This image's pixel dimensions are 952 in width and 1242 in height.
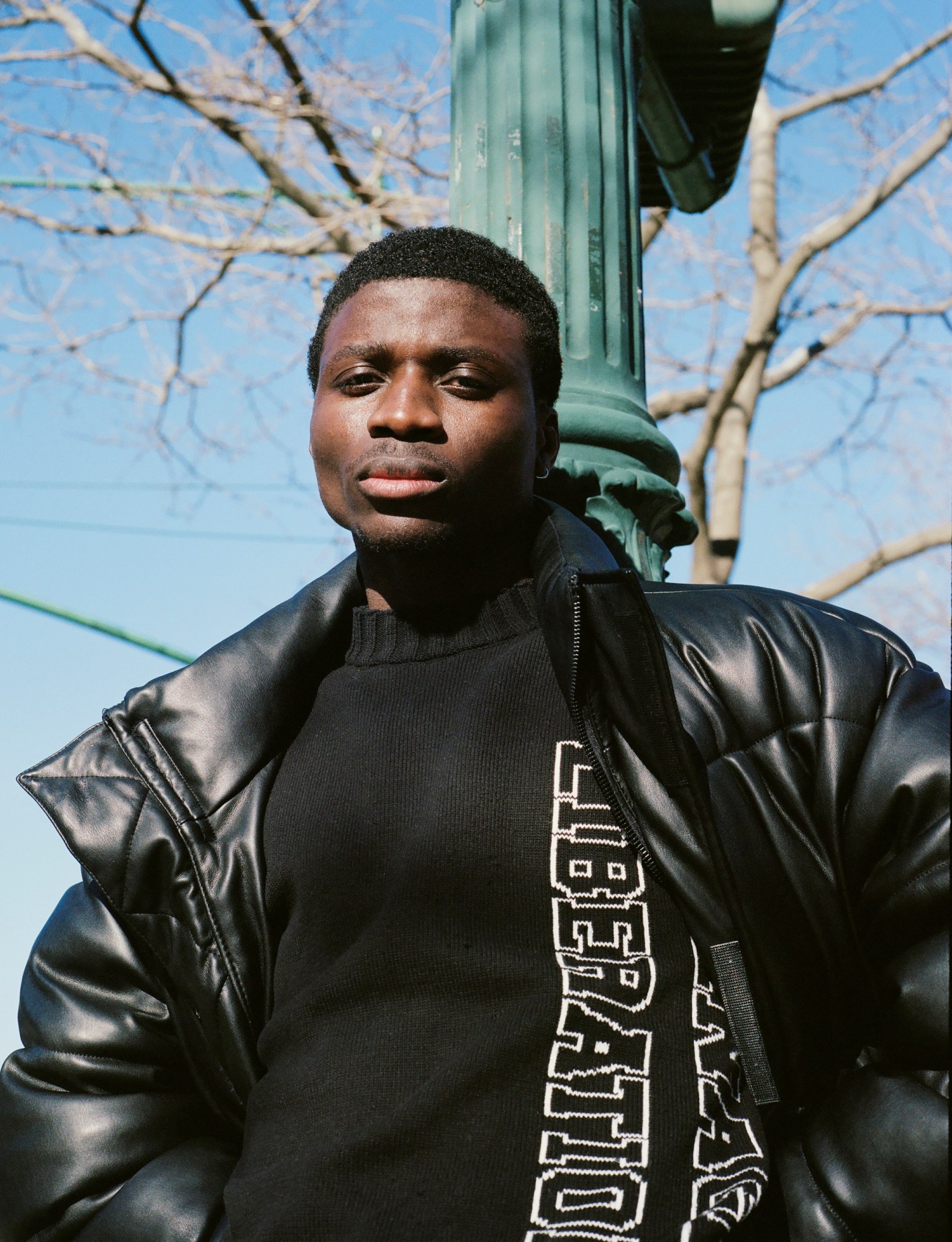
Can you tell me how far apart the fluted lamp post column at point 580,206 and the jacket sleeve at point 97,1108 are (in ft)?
4.46

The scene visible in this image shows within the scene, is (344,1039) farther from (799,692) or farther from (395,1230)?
(799,692)

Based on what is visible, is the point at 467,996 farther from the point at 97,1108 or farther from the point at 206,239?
the point at 206,239

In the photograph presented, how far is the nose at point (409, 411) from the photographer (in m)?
2.31

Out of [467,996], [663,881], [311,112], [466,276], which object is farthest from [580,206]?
[311,112]

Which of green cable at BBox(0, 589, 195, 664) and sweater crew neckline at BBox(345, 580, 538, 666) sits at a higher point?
green cable at BBox(0, 589, 195, 664)

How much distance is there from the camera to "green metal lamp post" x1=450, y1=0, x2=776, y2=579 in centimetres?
300

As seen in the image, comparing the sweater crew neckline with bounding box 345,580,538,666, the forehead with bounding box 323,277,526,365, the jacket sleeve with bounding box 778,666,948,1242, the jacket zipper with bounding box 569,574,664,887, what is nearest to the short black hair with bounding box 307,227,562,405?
the forehead with bounding box 323,277,526,365

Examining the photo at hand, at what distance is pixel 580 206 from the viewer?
3201 millimetres

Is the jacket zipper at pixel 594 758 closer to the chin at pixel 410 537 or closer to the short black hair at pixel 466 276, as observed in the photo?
the chin at pixel 410 537

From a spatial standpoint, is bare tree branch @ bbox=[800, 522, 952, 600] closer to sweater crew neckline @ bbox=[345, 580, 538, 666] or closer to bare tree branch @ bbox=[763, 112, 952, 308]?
Answer: bare tree branch @ bbox=[763, 112, 952, 308]

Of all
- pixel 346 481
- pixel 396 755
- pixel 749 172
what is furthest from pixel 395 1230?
pixel 749 172

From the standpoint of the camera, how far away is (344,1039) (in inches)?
78.0

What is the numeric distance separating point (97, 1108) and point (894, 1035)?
4.13 feet

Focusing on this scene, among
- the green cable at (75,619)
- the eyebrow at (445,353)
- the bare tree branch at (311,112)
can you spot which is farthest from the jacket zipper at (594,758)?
the bare tree branch at (311,112)
